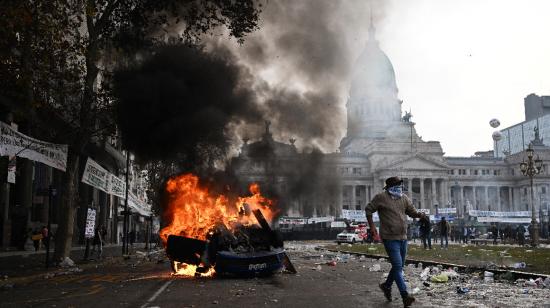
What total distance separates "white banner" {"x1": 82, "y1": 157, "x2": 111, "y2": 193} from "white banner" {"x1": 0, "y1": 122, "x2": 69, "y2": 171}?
1038 mm

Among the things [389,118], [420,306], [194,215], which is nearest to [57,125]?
[194,215]

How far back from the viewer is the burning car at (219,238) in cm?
1216

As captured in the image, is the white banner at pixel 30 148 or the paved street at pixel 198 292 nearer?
the paved street at pixel 198 292

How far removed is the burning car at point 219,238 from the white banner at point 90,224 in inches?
257

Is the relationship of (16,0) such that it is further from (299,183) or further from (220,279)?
(299,183)

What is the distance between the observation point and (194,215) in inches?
579

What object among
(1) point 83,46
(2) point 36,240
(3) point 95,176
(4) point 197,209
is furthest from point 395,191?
(2) point 36,240

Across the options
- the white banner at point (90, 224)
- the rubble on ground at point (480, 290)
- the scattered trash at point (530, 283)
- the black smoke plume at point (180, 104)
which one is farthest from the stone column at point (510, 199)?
the scattered trash at point (530, 283)

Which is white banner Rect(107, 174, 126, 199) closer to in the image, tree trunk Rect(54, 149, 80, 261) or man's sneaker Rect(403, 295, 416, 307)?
tree trunk Rect(54, 149, 80, 261)

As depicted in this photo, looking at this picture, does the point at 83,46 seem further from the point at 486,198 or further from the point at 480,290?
the point at 486,198

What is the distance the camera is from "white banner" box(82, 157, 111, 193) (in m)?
18.5

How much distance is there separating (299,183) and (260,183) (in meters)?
2.79

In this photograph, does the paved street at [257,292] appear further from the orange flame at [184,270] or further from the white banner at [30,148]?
the white banner at [30,148]

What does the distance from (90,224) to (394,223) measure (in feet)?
50.9
